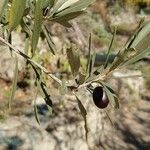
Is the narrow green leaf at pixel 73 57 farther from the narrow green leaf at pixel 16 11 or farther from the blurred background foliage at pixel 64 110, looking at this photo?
the blurred background foliage at pixel 64 110

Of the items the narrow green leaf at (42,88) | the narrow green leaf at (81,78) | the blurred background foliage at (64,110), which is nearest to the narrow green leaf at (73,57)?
the narrow green leaf at (81,78)

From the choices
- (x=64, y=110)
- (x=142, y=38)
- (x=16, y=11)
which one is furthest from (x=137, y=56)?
(x=64, y=110)

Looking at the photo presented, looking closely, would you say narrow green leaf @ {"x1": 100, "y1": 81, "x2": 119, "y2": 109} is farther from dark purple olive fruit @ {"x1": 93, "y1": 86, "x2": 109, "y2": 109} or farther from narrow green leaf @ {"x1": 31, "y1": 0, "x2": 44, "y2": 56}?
narrow green leaf @ {"x1": 31, "y1": 0, "x2": 44, "y2": 56}

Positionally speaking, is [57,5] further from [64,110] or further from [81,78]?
[64,110]

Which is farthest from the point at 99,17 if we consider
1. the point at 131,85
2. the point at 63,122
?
the point at 63,122

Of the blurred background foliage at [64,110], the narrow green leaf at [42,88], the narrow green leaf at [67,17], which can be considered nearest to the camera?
the narrow green leaf at [67,17]
